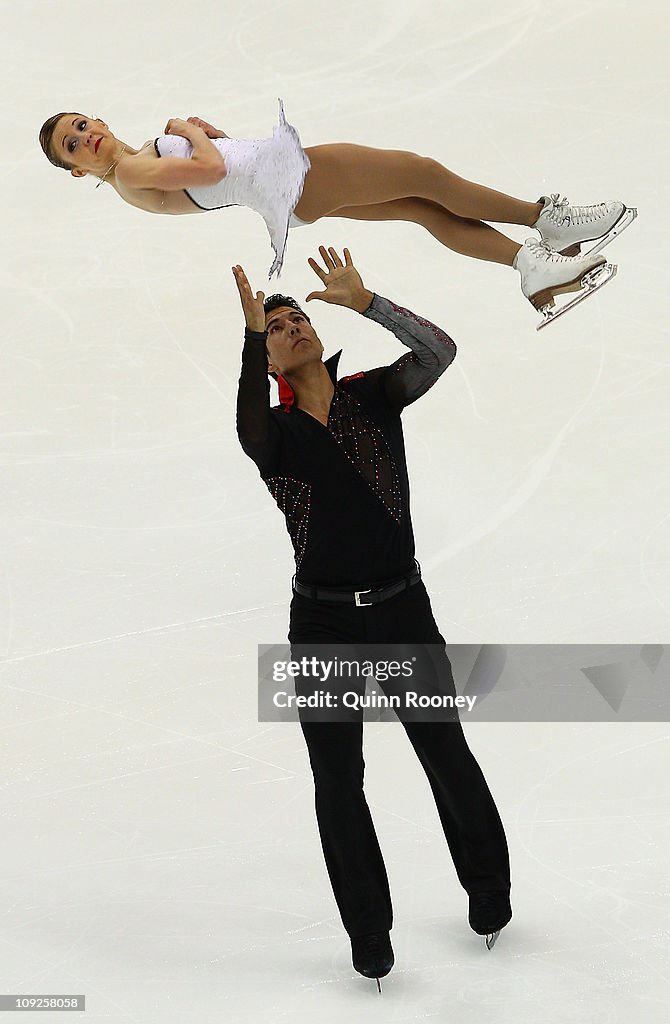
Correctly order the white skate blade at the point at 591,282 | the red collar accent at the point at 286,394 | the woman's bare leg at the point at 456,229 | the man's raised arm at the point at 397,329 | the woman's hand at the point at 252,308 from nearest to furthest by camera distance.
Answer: the woman's hand at the point at 252,308 < the man's raised arm at the point at 397,329 < the white skate blade at the point at 591,282 < the red collar accent at the point at 286,394 < the woman's bare leg at the point at 456,229

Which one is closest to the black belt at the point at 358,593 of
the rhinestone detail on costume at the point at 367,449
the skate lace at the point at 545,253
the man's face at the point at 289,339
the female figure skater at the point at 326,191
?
the rhinestone detail on costume at the point at 367,449

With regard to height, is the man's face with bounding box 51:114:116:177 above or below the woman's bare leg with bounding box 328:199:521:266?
above

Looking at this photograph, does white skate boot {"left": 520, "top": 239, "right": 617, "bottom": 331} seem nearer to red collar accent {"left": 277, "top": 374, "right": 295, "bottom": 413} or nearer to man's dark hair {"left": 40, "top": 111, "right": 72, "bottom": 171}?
red collar accent {"left": 277, "top": 374, "right": 295, "bottom": 413}

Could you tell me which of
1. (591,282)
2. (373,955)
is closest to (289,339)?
(591,282)

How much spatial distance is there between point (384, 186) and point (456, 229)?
0.30 metres

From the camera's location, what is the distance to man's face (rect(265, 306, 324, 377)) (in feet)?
12.3

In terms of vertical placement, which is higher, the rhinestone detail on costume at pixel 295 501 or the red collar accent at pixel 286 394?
the red collar accent at pixel 286 394

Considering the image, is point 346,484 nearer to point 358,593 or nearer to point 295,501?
point 295,501

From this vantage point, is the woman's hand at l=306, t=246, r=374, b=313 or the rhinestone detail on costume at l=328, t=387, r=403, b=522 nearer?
the woman's hand at l=306, t=246, r=374, b=313

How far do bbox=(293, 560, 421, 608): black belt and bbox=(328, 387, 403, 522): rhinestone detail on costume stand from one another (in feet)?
0.65

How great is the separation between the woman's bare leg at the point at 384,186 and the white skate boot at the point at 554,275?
16 cm

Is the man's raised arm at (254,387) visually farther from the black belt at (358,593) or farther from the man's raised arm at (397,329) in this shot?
the black belt at (358,593)

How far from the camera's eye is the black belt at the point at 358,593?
146 inches

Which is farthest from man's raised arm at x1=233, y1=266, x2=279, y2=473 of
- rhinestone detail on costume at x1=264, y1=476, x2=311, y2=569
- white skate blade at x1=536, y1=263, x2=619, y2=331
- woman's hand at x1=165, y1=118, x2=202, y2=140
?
white skate blade at x1=536, y1=263, x2=619, y2=331
